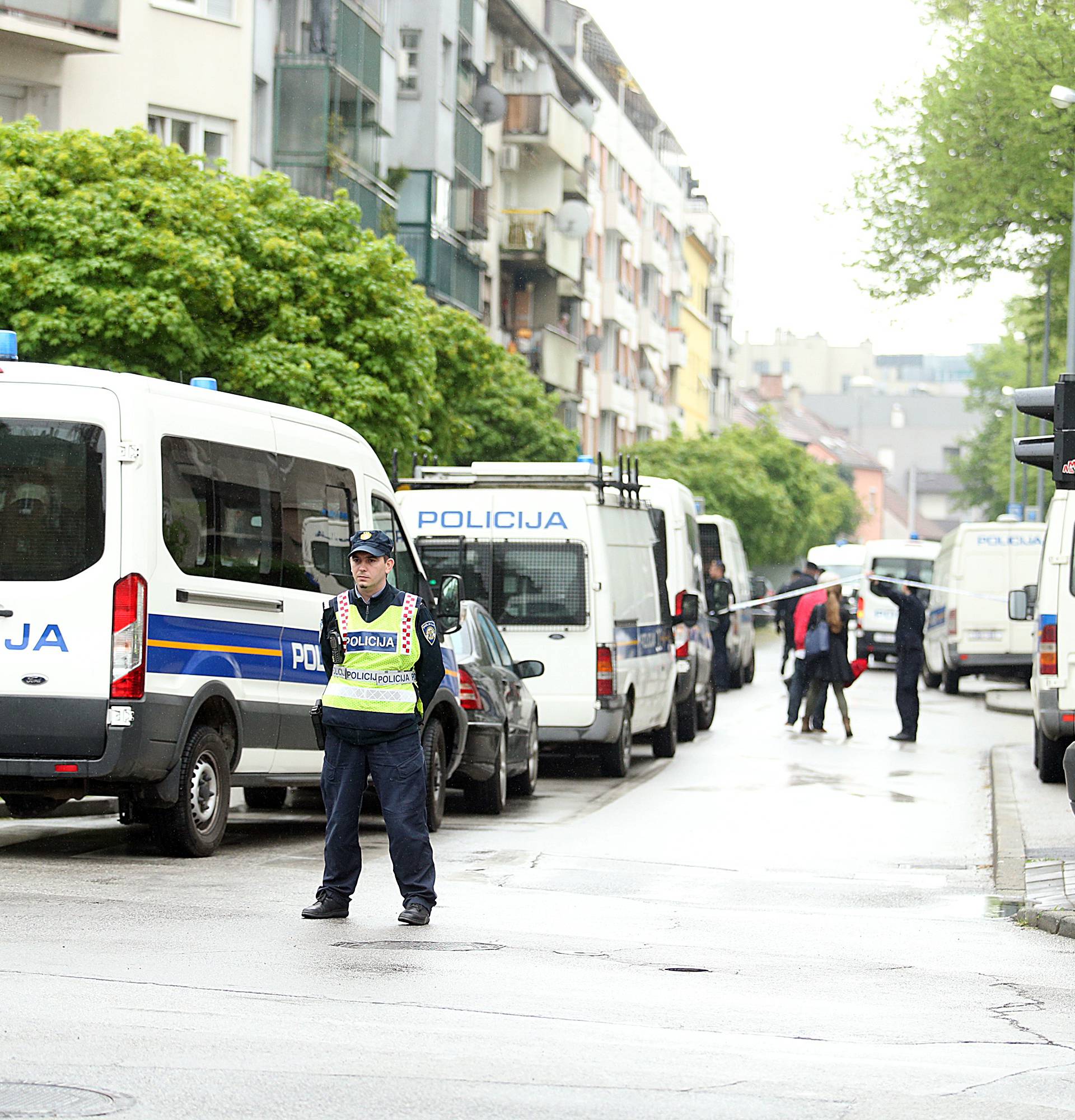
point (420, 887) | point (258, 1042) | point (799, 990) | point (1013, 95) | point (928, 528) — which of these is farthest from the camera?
point (928, 528)

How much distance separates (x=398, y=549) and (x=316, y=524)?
63.7 inches

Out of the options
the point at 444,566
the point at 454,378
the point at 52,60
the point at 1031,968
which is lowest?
the point at 1031,968

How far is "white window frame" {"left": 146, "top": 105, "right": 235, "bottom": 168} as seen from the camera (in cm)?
3472

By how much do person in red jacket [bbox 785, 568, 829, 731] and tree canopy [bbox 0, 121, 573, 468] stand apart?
4953mm

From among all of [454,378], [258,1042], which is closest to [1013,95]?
[454,378]

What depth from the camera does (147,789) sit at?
39.4 feet

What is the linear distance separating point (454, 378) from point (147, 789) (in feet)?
73.4

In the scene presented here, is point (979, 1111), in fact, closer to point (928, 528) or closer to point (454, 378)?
point (454, 378)

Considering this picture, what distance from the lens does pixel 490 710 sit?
15.9 metres

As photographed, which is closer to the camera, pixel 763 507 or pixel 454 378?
pixel 454 378

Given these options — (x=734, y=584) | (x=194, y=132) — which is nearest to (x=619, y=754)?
(x=734, y=584)

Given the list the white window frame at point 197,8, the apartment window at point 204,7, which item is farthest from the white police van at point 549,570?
the apartment window at point 204,7

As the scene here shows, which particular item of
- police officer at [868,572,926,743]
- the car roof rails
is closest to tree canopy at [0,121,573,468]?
the car roof rails

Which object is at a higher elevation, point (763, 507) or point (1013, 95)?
point (1013, 95)
